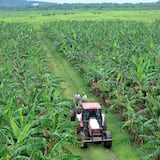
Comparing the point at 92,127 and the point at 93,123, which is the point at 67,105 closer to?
the point at 93,123

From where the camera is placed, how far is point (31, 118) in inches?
563

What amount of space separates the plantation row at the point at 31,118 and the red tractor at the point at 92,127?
0.85m

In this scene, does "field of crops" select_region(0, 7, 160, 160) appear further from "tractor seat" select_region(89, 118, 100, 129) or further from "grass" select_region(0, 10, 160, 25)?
"grass" select_region(0, 10, 160, 25)

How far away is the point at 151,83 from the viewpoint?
67.3ft

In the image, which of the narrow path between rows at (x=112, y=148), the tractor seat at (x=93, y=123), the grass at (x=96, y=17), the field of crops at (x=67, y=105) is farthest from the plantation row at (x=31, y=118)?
the grass at (x=96, y=17)

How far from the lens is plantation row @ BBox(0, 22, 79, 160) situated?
40.1ft

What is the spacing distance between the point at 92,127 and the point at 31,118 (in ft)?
9.61

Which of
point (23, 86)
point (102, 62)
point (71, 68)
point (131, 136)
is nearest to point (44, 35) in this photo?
point (71, 68)

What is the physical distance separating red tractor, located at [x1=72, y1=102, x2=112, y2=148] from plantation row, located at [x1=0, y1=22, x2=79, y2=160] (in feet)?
2.80

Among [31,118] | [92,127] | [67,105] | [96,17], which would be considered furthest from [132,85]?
[96,17]

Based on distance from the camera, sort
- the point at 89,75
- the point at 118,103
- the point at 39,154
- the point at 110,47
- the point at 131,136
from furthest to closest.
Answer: the point at 110,47, the point at 89,75, the point at 118,103, the point at 131,136, the point at 39,154

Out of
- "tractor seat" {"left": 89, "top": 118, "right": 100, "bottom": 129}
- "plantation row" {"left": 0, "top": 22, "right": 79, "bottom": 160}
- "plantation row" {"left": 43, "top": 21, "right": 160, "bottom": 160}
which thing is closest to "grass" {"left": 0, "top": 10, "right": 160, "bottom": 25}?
"plantation row" {"left": 43, "top": 21, "right": 160, "bottom": 160}

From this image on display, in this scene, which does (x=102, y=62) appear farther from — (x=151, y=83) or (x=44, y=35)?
(x=44, y=35)

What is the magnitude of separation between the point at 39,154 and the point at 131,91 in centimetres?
885
